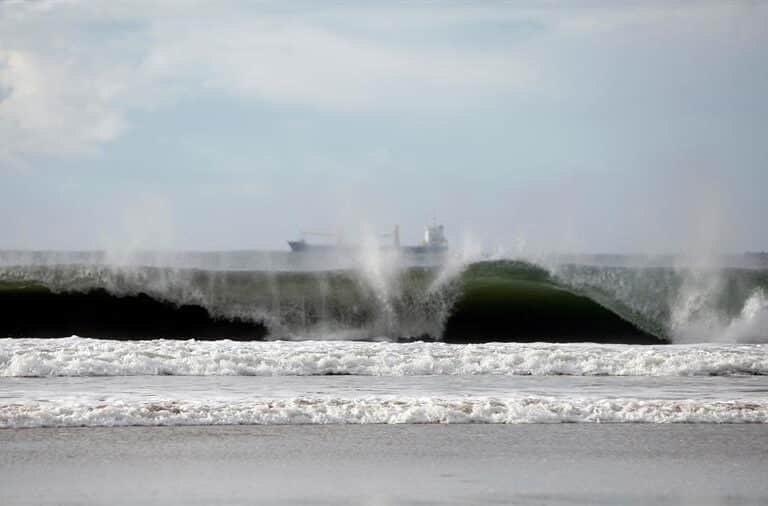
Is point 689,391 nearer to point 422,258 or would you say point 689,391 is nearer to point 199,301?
point 199,301

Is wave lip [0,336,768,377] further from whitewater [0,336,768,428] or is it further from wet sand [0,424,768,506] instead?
wet sand [0,424,768,506]

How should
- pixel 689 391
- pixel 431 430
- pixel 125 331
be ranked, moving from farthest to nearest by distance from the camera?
1. pixel 125 331
2. pixel 689 391
3. pixel 431 430

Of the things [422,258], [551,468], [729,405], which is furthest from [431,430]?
[422,258]

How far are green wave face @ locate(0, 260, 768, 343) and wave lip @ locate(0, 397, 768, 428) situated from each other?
34.0 ft

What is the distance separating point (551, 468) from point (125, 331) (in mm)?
14535

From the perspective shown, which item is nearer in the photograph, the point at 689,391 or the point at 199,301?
the point at 689,391

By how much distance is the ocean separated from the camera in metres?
6.89

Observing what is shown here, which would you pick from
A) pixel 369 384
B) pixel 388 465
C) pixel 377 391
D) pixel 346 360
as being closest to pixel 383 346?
pixel 346 360

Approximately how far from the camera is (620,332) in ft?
71.1

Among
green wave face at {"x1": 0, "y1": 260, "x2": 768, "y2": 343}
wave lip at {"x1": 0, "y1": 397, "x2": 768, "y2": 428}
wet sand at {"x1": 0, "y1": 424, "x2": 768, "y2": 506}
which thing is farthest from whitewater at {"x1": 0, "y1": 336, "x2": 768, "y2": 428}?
green wave face at {"x1": 0, "y1": 260, "x2": 768, "y2": 343}

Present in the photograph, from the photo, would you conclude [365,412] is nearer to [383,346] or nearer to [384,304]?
[383,346]

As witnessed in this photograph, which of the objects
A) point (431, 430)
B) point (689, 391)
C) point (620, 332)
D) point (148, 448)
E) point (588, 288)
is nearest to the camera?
point (148, 448)

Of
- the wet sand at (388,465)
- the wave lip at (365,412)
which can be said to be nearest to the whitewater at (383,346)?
the wave lip at (365,412)

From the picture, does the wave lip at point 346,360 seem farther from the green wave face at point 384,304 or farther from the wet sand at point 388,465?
the green wave face at point 384,304
